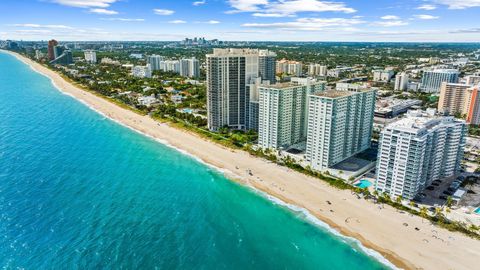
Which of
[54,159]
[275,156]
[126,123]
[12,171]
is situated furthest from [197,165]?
Result: [126,123]

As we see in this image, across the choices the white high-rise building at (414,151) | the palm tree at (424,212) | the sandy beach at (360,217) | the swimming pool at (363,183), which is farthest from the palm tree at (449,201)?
the swimming pool at (363,183)

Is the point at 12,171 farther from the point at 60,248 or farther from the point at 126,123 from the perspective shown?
the point at 126,123

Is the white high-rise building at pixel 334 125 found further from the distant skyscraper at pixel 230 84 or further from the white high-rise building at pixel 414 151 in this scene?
the distant skyscraper at pixel 230 84

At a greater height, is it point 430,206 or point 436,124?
point 436,124

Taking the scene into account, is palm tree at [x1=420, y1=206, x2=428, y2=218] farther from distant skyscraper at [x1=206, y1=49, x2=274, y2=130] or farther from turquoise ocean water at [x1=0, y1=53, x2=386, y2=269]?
distant skyscraper at [x1=206, y1=49, x2=274, y2=130]

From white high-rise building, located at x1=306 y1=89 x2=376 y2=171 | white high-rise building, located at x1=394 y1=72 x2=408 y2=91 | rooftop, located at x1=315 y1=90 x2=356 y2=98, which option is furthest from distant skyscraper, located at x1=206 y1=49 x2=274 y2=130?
white high-rise building, located at x1=394 y1=72 x2=408 y2=91

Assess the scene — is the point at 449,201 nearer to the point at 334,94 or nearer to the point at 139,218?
the point at 334,94
